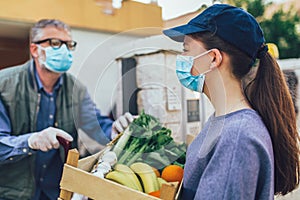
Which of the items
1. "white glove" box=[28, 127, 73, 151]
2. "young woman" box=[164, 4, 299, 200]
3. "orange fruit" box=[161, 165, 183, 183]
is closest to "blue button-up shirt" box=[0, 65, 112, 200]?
"white glove" box=[28, 127, 73, 151]

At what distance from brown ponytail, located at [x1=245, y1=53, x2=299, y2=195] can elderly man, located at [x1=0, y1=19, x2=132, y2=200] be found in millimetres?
995

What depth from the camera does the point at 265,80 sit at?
3.36ft

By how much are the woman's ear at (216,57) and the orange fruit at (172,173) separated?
0.32 metres

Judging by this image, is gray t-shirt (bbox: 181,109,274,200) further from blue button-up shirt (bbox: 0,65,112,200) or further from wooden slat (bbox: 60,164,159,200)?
blue button-up shirt (bbox: 0,65,112,200)

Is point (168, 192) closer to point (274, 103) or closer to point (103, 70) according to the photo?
point (274, 103)

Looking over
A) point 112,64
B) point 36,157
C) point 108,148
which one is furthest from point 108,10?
point 108,148

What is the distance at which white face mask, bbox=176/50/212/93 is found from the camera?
102cm

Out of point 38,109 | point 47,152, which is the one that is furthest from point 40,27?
point 47,152

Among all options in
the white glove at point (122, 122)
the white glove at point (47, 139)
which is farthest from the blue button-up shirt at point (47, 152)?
the white glove at point (122, 122)

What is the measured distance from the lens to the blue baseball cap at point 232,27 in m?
0.95

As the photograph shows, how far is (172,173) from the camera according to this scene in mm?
1083

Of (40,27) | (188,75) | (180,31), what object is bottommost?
(188,75)

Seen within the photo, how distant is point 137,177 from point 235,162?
1.03ft

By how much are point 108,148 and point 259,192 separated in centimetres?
48
